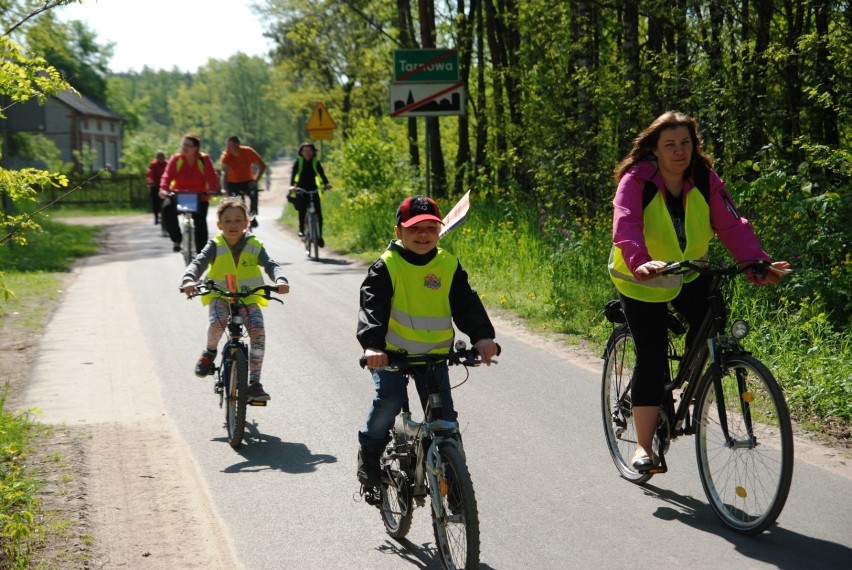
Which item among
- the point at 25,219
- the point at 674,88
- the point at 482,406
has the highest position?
the point at 674,88

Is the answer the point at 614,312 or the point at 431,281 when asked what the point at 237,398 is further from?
the point at 431,281

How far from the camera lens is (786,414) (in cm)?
466

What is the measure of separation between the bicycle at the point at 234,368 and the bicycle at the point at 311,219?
480 inches

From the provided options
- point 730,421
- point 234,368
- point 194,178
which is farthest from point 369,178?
point 730,421

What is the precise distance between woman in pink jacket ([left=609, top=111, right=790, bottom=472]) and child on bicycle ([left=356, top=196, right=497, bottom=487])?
989mm

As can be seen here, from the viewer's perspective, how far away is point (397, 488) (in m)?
4.96

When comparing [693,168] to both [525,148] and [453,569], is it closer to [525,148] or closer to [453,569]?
[453,569]

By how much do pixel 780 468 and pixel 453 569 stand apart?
1.47 metres

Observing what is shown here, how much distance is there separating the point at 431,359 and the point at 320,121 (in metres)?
23.3

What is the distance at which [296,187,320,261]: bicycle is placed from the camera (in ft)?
65.4

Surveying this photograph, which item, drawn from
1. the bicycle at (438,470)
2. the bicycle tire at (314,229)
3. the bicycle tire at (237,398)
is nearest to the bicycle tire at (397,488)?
the bicycle at (438,470)

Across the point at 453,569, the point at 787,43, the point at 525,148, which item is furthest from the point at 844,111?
the point at 525,148

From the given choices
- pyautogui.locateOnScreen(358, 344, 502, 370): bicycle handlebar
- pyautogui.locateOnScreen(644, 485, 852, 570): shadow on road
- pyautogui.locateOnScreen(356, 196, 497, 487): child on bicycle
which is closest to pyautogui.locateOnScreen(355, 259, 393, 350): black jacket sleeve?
pyautogui.locateOnScreen(356, 196, 497, 487): child on bicycle

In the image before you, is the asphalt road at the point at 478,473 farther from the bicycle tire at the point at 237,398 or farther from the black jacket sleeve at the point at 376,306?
the black jacket sleeve at the point at 376,306
